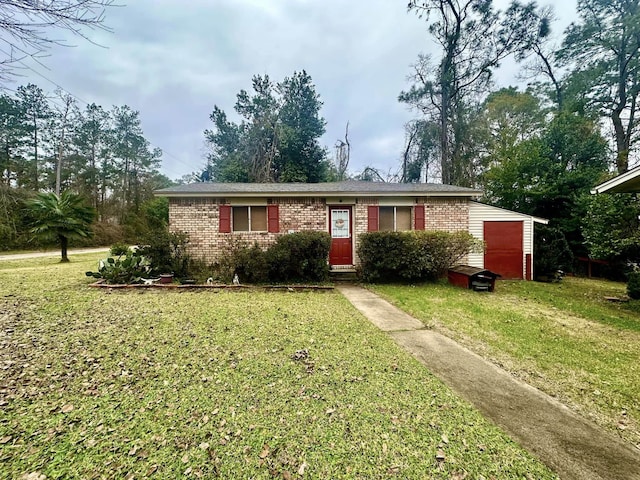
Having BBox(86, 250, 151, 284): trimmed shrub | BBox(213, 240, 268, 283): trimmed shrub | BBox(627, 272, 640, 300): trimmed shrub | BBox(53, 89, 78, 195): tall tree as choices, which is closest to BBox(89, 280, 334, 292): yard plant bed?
BBox(86, 250, 151, 284): trimmed shrub

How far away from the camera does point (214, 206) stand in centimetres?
841

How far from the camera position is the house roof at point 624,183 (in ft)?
16.9

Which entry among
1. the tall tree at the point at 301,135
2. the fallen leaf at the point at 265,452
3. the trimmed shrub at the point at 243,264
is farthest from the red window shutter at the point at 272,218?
the tall tree at the point at 301,135

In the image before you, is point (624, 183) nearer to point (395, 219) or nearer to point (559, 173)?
point (395, 219)

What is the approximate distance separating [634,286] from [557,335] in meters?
4.19

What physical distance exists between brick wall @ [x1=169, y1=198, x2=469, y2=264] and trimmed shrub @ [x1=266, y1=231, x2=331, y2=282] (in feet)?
3.48

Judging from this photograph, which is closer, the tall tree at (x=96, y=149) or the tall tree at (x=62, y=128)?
the tall tree at (x=62, y=128)

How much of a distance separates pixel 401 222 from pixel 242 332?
677 centimetres

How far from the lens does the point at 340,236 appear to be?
8.89m

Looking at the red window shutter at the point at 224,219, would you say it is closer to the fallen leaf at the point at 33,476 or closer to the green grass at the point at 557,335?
the green grass at the point at 557,335

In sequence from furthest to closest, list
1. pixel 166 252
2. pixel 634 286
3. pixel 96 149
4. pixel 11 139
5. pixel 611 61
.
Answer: pixel 96 149 → pixel 11 139 → pixel 611 61 → pixel 166 252 → pixel 634 286

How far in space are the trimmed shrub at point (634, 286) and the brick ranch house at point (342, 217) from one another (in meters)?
2.86

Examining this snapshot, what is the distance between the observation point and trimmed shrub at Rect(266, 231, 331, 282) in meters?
7.41

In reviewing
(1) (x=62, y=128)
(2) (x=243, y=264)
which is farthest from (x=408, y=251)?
(1) (x=62, y=128)
